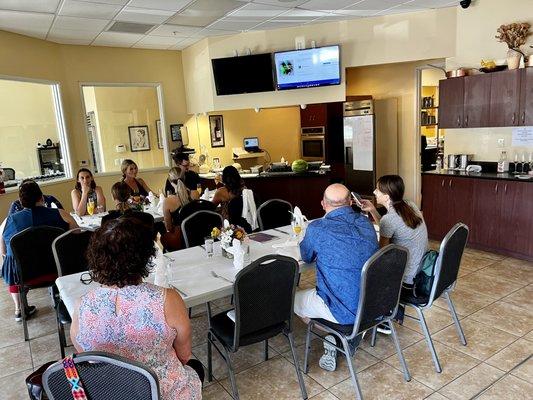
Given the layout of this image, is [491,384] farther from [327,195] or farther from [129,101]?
[129,101]

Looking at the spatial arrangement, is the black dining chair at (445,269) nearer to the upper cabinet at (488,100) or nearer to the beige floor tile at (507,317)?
the beige floor tile at (507,317)

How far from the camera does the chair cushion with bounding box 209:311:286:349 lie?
89.7 inches

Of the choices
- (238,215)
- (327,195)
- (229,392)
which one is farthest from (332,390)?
(238,215)

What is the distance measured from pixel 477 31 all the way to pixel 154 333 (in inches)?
218

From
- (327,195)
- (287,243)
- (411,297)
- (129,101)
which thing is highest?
(129,101)

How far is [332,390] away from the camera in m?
2.53

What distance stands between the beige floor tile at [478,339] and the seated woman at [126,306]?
2.24 m

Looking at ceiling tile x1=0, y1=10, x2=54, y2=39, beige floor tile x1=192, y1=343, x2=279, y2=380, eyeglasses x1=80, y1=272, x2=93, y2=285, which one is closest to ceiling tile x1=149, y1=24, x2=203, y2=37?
ceiling tile x1=0, y1=10, x2=54, y2=39

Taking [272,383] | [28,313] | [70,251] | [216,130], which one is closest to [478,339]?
[272,383]

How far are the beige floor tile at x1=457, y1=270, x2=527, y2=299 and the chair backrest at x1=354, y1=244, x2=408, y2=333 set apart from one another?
6.08ft

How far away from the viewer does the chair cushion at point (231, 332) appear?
2.28 metres

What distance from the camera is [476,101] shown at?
5.05 m

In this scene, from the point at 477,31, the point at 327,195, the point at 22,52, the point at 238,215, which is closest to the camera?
the point at 327,195

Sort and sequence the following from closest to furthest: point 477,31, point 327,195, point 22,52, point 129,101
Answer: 1. point 327,195
2. point 477,31
3. point 22,52
4. point 129,101
